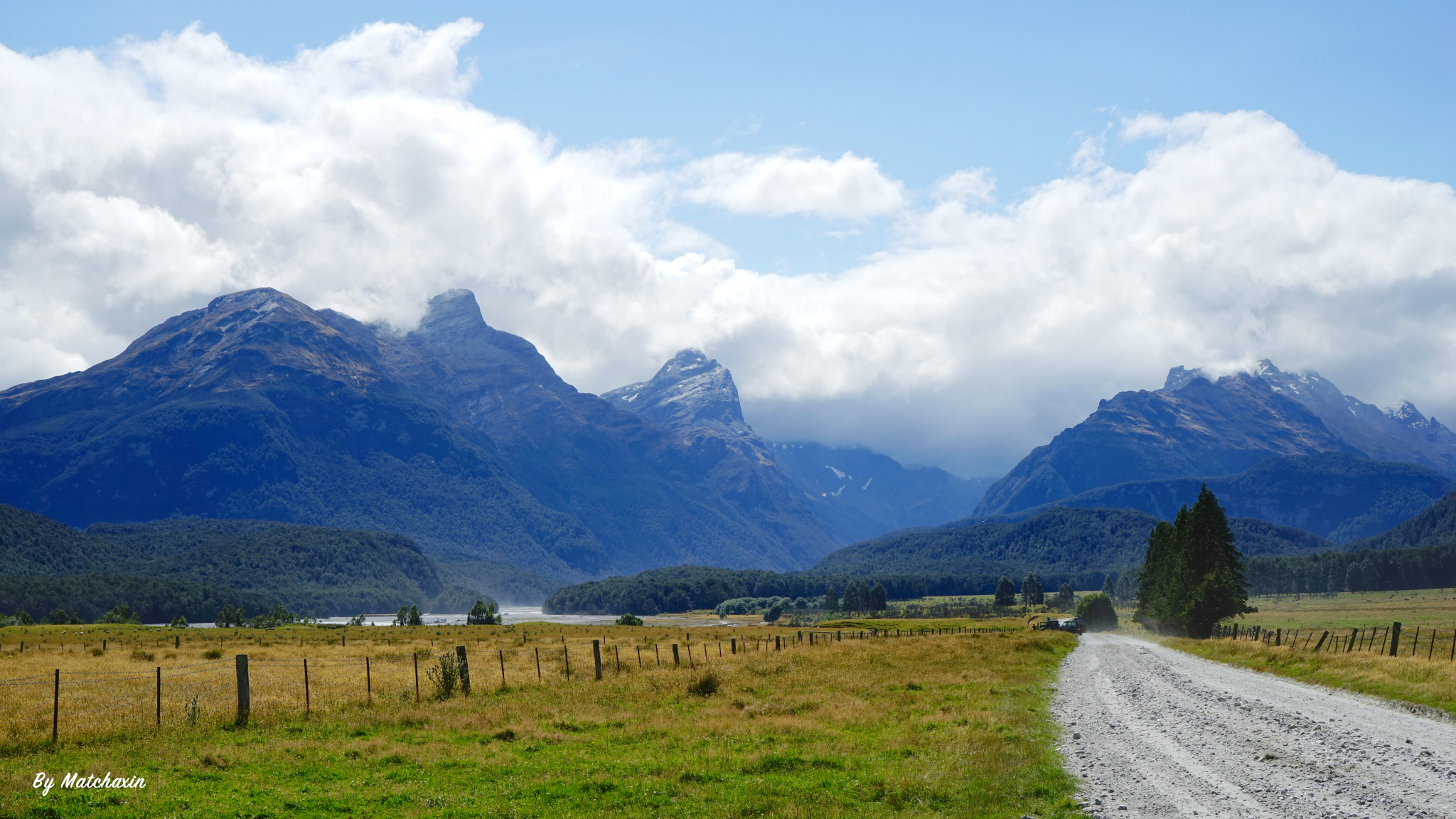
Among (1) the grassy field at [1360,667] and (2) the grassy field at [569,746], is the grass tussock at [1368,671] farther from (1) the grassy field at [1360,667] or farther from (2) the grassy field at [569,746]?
(2) the grassy field at [569,746]

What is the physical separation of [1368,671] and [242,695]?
136 ft

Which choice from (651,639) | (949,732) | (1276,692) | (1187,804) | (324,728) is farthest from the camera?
(651,639)

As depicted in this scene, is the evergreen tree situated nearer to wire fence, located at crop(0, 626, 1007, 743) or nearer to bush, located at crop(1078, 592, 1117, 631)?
wire fence, located at crop(0, 626, 1007, 743)

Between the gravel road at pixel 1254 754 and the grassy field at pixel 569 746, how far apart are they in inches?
46.8

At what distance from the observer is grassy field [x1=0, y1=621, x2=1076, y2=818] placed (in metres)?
16.9

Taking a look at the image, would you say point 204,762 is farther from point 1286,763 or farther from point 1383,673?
point 1383,673

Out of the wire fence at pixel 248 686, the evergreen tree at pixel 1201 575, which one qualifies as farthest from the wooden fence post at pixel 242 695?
the evergreen tree at pixel 1201 575

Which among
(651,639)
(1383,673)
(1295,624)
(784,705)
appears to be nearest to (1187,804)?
(784,705)

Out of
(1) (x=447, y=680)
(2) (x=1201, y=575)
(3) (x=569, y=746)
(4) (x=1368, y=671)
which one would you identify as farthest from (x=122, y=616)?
(4) (x=1368, y=671)

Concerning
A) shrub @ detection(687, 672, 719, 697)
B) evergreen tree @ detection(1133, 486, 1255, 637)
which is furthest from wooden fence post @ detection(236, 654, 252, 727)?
evergreen tree @ detection(1133, 486, 1255, 637)

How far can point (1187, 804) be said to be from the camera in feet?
51.0

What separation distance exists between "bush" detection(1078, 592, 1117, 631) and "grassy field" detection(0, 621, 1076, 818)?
453 ft

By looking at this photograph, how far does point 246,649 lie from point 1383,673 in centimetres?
7010

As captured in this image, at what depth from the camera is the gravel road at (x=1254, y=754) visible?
50.6 feet
